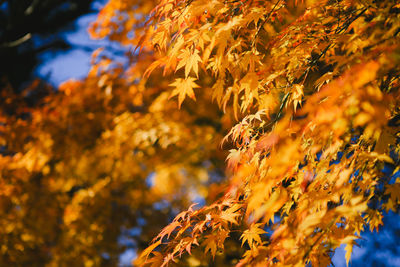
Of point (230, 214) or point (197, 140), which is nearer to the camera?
point (230, 214)

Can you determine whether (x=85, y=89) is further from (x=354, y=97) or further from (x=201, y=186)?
(x=354, y=97)

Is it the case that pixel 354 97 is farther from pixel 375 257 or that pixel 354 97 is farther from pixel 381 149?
pixel 375 257

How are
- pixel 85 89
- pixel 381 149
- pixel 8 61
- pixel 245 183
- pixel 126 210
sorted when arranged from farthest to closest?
pixel 8 61 → pixel 126 210 → pixel 85 89 → pixel 245 183 → pixel 381 149

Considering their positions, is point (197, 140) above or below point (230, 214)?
below

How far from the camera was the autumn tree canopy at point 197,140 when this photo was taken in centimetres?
162

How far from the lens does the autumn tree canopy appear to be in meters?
1.62

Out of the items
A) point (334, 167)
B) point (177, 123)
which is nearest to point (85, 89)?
point (177, 123)

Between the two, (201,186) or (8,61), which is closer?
(201,186)

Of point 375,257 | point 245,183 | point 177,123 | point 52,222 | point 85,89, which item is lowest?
point 375,257

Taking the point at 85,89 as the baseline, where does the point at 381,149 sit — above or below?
below

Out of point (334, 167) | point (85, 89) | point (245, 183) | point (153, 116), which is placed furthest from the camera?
point (85, 89)

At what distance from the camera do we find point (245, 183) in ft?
6.08

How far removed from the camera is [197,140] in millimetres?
5195

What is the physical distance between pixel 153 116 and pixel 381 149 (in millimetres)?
3627
